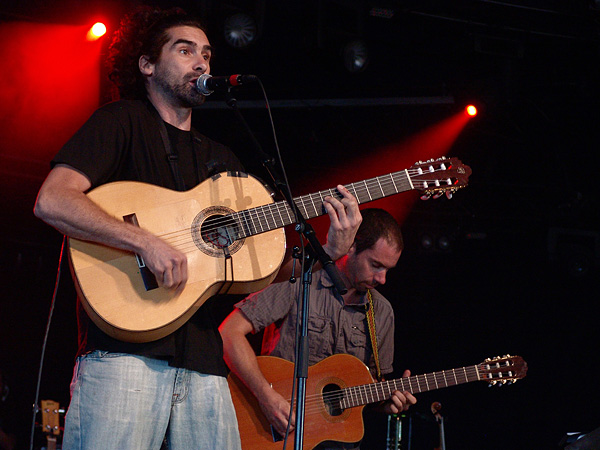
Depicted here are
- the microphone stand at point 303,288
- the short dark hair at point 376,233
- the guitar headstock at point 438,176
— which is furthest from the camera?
the short dark hair at point 376,233

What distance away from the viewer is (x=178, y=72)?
300 centimetres

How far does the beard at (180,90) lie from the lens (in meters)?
2.95

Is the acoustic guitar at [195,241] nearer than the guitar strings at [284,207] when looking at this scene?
Yes

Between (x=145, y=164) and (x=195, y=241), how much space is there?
0.44 m

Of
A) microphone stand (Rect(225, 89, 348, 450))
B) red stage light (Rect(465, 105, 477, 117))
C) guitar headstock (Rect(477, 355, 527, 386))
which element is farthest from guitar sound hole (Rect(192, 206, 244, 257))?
red stage light (Rect(465, 105, 477, 117))

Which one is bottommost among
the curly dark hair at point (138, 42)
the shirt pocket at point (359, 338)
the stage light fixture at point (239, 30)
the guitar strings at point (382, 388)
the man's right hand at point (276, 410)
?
the man's right hand at point (276, 410)

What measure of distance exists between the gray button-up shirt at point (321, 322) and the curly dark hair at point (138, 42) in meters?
1.81

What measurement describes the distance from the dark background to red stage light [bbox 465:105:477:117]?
72 mm

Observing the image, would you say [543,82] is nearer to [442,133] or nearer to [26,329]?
[442,133]

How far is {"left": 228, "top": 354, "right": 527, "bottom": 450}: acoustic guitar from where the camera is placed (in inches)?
156

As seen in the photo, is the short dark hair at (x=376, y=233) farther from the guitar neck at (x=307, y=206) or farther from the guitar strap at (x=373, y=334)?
the guitar neck at (x=307, y=206)

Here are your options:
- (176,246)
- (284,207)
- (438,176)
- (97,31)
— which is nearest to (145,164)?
(176,246)

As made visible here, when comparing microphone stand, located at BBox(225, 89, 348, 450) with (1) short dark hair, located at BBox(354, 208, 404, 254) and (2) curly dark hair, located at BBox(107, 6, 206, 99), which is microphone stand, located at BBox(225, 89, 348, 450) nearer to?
(2) curly dark hair, located at BBox(107, 6, 206, 99)

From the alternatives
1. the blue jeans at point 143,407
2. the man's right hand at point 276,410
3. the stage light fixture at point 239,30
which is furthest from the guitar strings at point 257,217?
the stage light fixture at point 239,30
